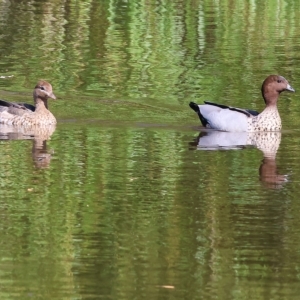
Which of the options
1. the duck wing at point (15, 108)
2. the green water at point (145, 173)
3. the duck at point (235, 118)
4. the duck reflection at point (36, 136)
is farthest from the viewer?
the duck wing at point (15, 108)

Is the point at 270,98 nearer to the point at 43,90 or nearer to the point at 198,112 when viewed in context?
the point at 198,112

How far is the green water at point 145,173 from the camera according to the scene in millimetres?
9156

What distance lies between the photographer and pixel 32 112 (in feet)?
57.4

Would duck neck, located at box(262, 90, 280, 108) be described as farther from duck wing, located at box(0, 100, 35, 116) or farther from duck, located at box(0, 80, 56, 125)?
duck wing, located at box(0, 100, 35, 116)

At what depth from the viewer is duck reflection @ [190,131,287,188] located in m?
13.7

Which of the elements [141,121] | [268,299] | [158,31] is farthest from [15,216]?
[158,31]

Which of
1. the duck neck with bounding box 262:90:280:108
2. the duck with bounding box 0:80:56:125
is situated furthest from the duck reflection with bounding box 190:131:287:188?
the duck with bounding box 0:80:56:125

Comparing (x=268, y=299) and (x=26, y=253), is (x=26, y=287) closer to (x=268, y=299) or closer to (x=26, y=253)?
(x=26, y=253)

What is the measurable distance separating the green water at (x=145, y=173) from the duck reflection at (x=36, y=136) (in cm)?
5

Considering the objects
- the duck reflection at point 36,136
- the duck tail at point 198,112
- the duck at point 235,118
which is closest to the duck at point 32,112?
the duck reflection at point 36,136

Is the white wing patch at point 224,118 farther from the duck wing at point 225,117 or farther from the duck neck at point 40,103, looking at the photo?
the duck neck at point 40,103

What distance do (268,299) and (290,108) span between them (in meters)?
10.6

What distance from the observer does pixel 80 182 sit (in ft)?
41.4

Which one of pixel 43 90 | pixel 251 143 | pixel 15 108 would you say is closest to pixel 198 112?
pixel 251 143
